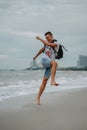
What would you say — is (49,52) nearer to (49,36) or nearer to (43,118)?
(49,36)

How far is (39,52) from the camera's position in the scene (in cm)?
765

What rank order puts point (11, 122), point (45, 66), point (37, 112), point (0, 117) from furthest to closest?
point (45, 66)
point (37, 112)
point (0, 117)
point (11, 122)

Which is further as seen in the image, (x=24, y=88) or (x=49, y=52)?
(x=24, y=88)

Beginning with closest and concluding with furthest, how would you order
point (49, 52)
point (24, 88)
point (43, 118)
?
point (43, 118) < point (49, 52) < point (24, 88)

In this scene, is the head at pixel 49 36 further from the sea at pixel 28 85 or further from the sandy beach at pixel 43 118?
the sea at pixel 28 85

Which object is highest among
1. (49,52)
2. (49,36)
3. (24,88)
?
(49,36)

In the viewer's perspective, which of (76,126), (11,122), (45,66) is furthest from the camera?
(45,66)

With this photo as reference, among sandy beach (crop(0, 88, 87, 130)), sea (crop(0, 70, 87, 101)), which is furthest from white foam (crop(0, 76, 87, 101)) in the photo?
sandy beach (crop(0, 88, 87, 130))

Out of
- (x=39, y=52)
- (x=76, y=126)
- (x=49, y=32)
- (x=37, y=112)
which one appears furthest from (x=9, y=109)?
(x=76, y=126)

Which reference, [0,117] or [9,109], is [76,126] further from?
[9,109]

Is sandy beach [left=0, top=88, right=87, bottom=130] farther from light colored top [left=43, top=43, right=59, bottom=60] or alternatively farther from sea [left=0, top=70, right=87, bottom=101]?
sea [left=0, top=70, right=87, bottom=101]

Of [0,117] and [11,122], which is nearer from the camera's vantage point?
[11,122]

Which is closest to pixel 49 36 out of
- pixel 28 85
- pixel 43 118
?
pixel 43 118

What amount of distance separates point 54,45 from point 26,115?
1.52 meters
